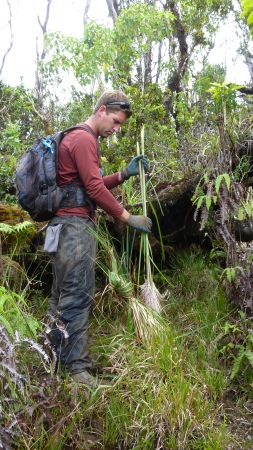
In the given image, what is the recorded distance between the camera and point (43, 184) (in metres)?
4.32

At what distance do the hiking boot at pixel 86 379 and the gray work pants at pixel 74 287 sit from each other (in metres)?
0.04

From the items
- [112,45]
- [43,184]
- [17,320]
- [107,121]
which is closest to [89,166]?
[43,184]

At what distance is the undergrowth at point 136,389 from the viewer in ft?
11.4

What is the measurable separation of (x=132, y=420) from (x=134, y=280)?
1730mm

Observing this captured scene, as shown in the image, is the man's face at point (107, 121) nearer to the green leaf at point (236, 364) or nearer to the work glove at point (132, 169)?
the work glove at point (132, 169)

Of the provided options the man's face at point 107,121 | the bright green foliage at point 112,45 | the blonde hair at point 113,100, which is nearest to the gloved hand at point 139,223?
the man's face at point 107,121

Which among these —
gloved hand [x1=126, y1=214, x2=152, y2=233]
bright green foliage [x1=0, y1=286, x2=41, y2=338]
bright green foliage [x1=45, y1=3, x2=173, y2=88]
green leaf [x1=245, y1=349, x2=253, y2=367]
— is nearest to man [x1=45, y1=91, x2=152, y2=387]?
gloved hand [x1=126, y1=214, x2=152, y2=233]

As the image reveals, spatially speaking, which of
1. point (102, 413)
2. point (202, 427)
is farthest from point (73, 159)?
point (202, 427)

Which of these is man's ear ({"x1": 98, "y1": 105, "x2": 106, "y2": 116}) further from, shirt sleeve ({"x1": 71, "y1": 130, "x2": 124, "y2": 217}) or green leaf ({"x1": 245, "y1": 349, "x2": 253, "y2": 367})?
green leaf ({"x1": 245, "y1": 349, "x2": 253, "y2": 367})

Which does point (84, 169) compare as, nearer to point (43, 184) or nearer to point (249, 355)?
point (43, 184)

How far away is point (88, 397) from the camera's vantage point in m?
3.95

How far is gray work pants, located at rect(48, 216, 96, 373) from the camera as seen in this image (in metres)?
4.33

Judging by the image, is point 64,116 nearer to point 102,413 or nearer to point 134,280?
point 134,280

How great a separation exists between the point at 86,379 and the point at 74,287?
707mm
